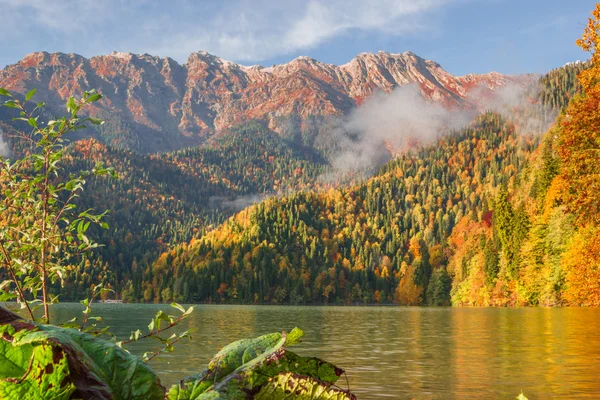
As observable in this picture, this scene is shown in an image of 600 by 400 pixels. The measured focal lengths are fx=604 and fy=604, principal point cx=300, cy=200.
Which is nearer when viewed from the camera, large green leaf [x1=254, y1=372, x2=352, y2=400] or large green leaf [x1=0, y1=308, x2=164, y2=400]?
large green leaf [x1=0, y1=308, x2=164, y2=400]

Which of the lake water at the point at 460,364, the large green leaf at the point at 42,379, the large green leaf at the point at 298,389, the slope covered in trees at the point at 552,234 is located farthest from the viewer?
the slope covered in trees at the point at 552,234

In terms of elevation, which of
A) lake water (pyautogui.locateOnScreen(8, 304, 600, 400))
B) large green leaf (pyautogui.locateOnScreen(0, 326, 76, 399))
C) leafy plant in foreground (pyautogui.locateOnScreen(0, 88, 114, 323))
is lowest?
lake water (pyautogui.locateOnScreen(8, 304, 600, 400))

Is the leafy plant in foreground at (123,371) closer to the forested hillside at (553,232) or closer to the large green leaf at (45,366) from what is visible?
the large green leaf at (45,366)

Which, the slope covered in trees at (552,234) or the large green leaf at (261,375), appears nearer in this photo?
the large green leaf at (261,375)

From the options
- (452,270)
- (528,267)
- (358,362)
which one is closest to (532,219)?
(528,267)

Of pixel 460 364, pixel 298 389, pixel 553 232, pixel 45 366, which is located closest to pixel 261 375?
pixel 298 389

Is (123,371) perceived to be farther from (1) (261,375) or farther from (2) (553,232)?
(2) (553,232)

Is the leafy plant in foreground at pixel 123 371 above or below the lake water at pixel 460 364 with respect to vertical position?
above

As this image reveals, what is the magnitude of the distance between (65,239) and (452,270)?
588 ft

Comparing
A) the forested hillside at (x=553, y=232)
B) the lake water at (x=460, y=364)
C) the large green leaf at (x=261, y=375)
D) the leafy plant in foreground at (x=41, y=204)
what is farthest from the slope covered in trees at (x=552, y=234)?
the large green leaf at (x=261, y=375)

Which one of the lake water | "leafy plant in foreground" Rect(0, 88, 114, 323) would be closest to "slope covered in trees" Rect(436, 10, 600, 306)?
the lake water

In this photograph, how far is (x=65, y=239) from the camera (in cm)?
552

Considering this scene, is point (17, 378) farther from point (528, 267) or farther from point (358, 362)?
point (528, 267)

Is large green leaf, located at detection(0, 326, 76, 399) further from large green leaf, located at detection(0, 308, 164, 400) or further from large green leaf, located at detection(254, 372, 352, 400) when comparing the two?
large green leaf, located at detection(254, 372, 352, 400)
